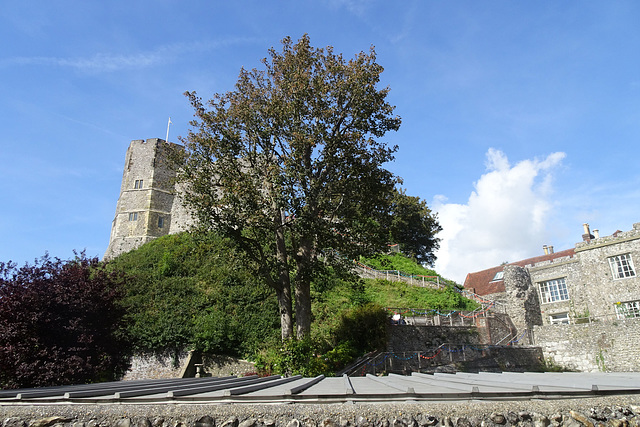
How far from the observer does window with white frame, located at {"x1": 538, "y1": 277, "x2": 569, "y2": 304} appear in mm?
27891

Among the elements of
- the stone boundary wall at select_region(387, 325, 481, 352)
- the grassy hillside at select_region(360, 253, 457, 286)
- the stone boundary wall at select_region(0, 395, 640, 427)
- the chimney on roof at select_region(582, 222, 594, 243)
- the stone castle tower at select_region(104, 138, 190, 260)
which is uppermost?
Answer: the stone castle tower at select_region(104, 138, 190, 260)

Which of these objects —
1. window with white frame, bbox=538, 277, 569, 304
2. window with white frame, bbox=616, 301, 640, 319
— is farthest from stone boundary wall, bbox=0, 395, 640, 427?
window with white frame, bbox=538, 277, 569, 304

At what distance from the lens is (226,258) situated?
16875 mm

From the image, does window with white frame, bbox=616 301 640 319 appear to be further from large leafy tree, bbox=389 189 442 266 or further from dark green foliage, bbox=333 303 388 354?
large leafy tree, bbox=389 189 442 266

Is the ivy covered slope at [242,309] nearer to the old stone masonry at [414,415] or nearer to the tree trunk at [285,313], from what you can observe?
the tree trunk at [285,313]

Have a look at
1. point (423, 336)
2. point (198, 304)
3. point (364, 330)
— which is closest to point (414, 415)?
point (364, 330)

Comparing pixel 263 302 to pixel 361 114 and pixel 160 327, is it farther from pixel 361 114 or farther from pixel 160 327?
pixel 361 114

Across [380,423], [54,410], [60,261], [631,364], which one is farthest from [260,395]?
[631,364]

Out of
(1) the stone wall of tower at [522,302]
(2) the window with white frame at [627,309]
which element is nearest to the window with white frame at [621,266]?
(2) the window with white frame at [627,309]

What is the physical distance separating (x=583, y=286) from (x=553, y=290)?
6.31ft

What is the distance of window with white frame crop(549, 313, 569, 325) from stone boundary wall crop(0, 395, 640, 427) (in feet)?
87.2

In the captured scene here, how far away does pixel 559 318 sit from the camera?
27844mm

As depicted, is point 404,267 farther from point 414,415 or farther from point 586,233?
point 414,415

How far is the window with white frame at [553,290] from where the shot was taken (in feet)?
91.5
